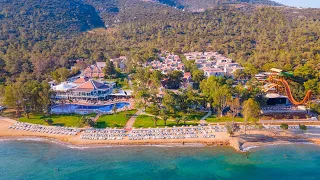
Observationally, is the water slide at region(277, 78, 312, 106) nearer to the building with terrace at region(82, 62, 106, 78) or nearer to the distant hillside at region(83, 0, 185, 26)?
the building with terrace at region(82, 62, 106, 78)

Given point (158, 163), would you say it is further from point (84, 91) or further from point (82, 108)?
point (84, 91)

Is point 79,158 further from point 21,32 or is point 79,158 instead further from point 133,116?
point 21,32

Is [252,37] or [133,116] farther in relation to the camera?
[252,37]

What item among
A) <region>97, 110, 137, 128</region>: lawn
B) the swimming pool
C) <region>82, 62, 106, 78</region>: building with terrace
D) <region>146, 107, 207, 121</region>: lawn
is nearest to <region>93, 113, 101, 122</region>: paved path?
<region>97, 110, 137, 128</region>: lawn

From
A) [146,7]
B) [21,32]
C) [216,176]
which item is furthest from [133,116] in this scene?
[146,7]

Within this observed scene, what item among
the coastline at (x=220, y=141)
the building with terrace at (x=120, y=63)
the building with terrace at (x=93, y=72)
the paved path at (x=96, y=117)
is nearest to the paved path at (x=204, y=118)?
the coastline at (x=220, y=141)

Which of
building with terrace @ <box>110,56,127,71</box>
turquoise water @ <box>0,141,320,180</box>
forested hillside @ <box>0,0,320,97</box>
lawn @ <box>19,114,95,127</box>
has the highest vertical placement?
forested hillside @ <box>0,0,320,97</box>

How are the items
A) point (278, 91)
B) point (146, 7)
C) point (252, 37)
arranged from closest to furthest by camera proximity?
point (278, 91) < point (252, 37) < point (146, 7)
